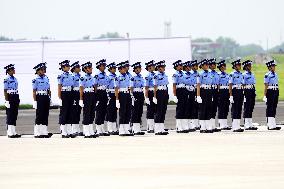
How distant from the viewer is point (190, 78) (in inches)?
1240

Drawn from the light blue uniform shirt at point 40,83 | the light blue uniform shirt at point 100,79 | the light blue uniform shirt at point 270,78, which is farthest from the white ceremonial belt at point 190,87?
the light blue uniform shirt at point 40,83

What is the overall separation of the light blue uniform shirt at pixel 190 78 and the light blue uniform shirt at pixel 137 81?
1.38m

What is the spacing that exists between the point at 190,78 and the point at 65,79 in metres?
3.96

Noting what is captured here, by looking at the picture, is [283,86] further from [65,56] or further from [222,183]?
Result: [222,183]

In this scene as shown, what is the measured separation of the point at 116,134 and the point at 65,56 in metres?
28.1

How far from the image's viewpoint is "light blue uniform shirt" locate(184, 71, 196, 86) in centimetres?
3138

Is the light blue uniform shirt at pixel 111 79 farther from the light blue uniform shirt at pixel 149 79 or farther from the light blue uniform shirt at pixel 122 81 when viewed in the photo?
the light blue uniform shirt at pixel 149 79

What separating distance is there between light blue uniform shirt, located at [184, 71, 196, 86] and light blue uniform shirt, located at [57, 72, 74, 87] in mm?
3594

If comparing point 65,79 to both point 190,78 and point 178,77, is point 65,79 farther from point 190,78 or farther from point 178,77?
point 190,78

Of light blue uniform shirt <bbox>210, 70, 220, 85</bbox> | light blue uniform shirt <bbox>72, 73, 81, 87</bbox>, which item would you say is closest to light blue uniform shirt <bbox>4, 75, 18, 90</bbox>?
light blue uniform shirt <bbox>72, 73, 81, 87</bbox>

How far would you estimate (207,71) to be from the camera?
31.8 m

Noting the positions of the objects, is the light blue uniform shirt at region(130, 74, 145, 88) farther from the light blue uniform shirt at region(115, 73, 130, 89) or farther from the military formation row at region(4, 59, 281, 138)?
the light blue uniform shirt at region(115, 73, 130, 89)

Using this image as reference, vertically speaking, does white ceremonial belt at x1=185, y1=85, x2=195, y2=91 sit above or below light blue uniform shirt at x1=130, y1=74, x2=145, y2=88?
below

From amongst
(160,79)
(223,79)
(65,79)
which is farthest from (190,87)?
(65,79)
